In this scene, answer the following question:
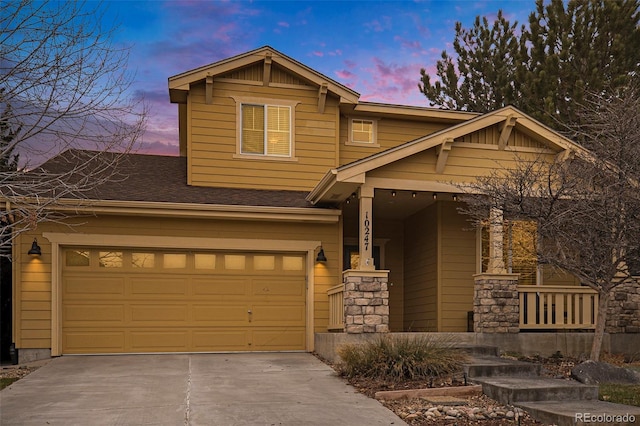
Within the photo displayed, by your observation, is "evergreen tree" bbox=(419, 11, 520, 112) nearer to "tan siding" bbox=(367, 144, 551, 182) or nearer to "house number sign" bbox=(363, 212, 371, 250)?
"tan siding" bbox=(367, 144, 551, 182)

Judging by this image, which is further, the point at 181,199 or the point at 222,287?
the point at 222,287

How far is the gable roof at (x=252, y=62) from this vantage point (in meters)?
14.1

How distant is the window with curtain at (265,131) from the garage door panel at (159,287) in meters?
3.38

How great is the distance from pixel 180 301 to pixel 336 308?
10.7ft

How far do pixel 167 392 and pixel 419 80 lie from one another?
18993 mm

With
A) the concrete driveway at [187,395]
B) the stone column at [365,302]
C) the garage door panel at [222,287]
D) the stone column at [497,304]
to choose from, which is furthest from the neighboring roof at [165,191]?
the stone column at [497,304]

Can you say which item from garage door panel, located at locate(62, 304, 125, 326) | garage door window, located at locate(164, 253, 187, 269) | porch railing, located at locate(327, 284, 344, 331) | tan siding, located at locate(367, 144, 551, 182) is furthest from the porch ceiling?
garage door panel, located at locate(62, 304, 125, 326)

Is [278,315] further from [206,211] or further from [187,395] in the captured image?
[187,395]

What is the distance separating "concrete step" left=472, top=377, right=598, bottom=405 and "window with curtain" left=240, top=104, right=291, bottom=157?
7.95m

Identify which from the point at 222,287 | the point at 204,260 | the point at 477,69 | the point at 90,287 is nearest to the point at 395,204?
the point at 222,287

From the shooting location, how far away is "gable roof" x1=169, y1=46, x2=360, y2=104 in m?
14.1

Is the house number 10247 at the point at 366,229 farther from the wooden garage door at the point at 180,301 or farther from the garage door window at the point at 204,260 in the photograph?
the garage door window at the point at 204,260

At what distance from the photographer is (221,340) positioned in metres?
13.1

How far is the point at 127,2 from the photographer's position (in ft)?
28.9
